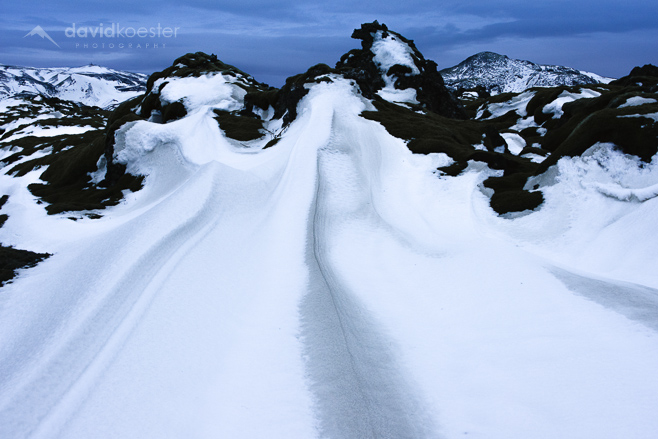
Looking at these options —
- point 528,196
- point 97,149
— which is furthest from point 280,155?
point 97,149

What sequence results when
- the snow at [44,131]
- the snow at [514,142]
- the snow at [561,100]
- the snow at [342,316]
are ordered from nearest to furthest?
the snow at [342,316] < the snow at [514,142] < the snow at [561,100] < the snow at [44,131]

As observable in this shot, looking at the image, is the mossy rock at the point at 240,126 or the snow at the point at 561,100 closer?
the mossy rock at the point at 240,126

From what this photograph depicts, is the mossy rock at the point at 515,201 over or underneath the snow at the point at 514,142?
underneath

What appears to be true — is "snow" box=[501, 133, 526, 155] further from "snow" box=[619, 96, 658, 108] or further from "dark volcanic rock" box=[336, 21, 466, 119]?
"snow" box=[619, 96, 658, 108]

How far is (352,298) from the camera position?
19.0 m

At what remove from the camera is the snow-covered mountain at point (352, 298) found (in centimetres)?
1161

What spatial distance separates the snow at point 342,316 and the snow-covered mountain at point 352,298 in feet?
0.31

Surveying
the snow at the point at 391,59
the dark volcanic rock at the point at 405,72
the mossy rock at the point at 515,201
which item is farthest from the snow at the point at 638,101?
the snow at the point at 391,59

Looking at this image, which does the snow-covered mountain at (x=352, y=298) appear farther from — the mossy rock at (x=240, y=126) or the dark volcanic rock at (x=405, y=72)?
the dark volcanic rock at (x=405, y=72)

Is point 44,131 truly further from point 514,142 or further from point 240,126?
point 514,142

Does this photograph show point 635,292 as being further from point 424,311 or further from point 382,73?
point 382,73

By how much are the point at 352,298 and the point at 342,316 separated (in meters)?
1.91

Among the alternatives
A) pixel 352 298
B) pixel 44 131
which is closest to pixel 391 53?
pixel 352 298

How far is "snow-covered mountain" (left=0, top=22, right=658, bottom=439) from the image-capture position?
11.6 metres
